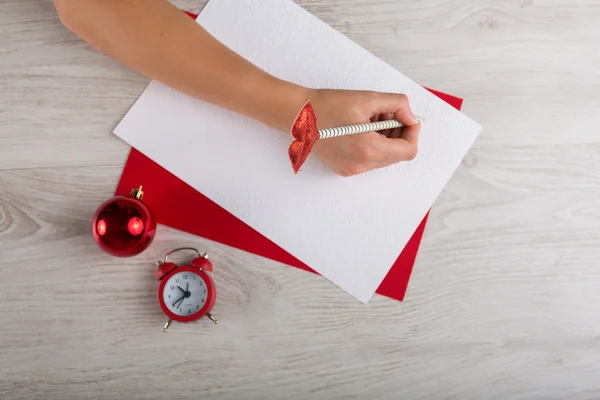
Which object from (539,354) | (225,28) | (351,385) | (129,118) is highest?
(225,28)

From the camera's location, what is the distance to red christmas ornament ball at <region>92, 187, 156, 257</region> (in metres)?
0.60

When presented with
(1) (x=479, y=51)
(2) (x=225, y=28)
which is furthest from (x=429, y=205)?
(2) (x=225, y=28)

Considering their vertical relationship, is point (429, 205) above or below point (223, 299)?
above

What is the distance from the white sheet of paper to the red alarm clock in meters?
0.08

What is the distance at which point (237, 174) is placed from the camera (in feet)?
2.16

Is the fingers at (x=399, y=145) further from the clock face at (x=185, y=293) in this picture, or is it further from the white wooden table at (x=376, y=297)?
the clock face at (x=185, y=293)

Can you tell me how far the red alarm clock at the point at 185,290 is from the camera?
24.4 inches

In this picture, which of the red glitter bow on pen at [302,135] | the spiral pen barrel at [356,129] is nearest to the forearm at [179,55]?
the spiral pen barrel at [356,129]

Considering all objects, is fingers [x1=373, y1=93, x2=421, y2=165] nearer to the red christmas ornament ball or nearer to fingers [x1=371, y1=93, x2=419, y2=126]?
fingers [x1=371, y1=93, x2=419, y2=126]

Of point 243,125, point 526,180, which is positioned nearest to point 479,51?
point 526,180

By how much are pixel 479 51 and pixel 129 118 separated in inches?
17.7

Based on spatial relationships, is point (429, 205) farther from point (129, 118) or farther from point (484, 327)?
point (129, 118)

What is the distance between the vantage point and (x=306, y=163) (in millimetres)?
661

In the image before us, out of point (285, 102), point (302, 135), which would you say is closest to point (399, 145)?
A: point (285, 102)
